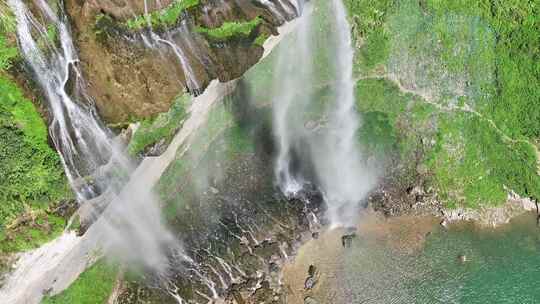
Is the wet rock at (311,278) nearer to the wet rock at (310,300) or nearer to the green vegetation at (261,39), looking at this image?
the wet rock at (310,300)

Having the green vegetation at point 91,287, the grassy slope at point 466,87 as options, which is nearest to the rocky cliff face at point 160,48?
the grassy slope at point 466,87

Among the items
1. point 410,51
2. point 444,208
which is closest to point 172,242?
point 444,208

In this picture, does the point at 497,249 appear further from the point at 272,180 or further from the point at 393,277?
the point at 272,180

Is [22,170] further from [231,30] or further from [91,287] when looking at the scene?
[231,30]

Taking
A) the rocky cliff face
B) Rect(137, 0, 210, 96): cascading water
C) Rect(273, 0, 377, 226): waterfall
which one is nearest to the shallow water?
Rect(273, 0, 377, 226): waterfall

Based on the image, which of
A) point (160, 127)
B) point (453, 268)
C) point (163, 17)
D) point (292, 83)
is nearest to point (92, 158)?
point (160, 127)

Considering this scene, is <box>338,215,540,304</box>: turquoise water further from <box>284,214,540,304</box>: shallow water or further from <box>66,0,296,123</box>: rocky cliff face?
<box>66,0,296,123</box>: rocky cliff face
